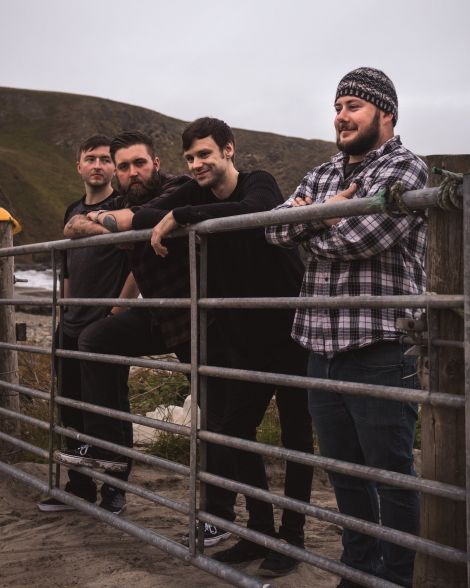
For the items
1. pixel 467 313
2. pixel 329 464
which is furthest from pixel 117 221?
pixel 467 313

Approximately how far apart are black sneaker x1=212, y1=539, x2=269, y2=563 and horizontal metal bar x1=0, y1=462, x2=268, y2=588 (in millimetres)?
254

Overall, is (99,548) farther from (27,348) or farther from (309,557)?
(309,557)

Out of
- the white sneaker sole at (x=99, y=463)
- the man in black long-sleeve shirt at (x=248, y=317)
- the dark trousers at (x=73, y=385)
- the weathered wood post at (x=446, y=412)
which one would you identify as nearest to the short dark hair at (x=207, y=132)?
the man in black long-sleeve shirt at (x=248, y=317)

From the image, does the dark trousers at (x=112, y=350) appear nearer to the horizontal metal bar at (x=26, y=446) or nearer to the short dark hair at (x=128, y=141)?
the horizontal metal bar at (x=26, y=446)

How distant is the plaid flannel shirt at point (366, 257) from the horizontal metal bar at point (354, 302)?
0.20 meters

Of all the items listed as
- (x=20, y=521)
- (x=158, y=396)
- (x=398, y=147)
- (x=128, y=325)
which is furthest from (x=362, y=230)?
(x=158, y=396)

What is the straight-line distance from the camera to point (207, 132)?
11.7ft

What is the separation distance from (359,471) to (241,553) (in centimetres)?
123

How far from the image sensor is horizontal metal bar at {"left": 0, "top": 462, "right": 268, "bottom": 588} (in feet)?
9.86

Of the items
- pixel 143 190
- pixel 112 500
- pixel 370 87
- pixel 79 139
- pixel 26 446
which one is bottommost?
pixel 112 500

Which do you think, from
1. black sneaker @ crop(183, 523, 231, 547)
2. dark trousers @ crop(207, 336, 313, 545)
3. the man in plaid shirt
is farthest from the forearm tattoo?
black sneaker @ crop(183, 523, 231, 547)

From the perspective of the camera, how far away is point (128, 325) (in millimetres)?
4020

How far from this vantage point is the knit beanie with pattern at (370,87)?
2.95 metres

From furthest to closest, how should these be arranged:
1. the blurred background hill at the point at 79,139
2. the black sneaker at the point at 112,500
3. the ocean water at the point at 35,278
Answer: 1. the blurred background hill at the point at 79,139
2. the ocean water at the point at 35,278
3. the black sneaker at the point at 112,500
